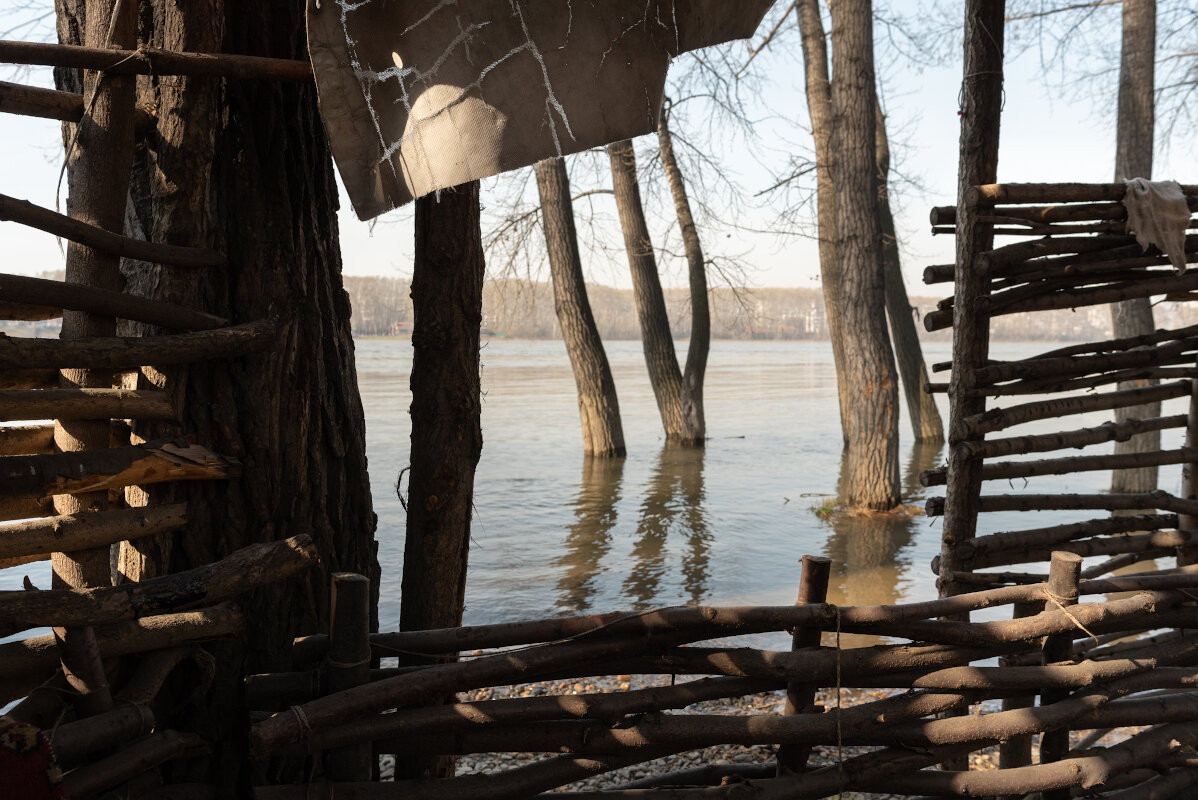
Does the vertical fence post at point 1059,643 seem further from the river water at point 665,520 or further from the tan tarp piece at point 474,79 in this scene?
the river water at point 665,520

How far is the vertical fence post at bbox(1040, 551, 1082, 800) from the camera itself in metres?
2.80

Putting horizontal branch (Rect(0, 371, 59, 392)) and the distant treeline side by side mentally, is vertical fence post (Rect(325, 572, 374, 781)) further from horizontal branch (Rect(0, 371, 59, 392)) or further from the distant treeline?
the distant treeline

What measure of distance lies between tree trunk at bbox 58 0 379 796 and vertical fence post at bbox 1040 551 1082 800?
7.07 feet

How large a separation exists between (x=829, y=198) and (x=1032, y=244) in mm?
8756

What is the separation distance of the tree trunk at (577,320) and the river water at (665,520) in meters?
0.46

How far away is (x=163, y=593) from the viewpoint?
2209 mm

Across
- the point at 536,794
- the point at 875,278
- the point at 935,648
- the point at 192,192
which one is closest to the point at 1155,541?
the point at 935,648

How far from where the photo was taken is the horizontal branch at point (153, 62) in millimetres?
2246

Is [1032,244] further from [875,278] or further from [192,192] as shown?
[875,278]

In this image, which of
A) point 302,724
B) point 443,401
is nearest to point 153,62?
point 443,401

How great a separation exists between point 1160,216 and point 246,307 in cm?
348

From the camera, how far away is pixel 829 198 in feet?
39.4

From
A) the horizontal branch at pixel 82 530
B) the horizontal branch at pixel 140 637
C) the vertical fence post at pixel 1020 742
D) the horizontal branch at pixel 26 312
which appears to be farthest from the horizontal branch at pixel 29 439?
the vertical fence post at pixel 1020 742

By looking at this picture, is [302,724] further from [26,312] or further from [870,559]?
[870,559]
